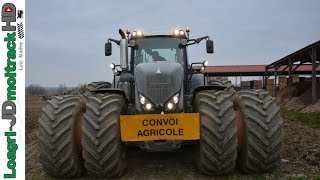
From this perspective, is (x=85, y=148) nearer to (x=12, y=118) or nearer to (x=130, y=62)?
(x=12, y=118)

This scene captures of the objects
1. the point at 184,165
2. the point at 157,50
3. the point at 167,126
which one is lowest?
the point at 184,165

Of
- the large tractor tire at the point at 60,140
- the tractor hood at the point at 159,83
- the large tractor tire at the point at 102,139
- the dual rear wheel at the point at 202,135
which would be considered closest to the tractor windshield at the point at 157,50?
the tractor hood at the point at 159,83

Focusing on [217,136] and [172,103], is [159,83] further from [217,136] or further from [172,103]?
[217,136]

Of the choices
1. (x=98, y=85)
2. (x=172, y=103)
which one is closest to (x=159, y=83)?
(x=172, y=103)

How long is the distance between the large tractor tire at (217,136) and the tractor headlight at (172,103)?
53 centimetres

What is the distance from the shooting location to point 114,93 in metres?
6.88

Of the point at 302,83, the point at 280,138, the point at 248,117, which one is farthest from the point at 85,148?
the point at 302,83

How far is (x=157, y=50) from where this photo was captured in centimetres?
802

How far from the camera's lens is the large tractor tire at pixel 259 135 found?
6.35 metres

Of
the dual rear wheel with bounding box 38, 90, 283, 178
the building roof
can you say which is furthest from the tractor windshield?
the building roof

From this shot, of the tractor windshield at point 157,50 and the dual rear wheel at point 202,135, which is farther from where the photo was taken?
the tractor windshield at point 157,50

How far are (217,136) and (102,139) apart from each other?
1666 mm

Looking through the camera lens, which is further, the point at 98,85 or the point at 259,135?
the point at 98,85

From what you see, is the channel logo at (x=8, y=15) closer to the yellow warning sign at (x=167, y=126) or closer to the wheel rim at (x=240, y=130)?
the yellow warning sign at (x=167, y=126)
